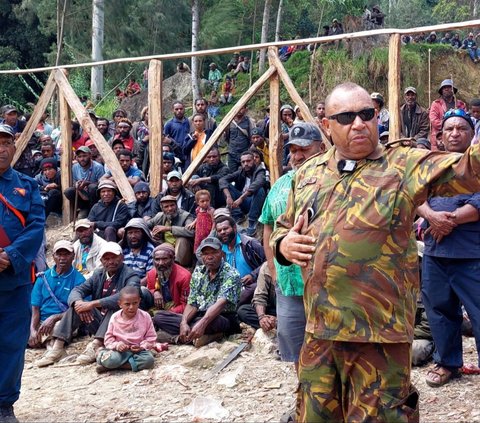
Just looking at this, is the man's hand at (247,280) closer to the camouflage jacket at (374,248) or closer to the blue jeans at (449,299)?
the blue jeans at (449,299)

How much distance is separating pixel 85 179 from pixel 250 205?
250 cm

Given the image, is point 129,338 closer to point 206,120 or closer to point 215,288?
point 215,288

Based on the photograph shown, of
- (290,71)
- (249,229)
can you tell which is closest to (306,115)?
(249,229)

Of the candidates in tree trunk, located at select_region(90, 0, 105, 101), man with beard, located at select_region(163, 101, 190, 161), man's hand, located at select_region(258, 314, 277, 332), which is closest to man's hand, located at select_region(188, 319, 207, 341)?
man's hand, located at select_region(258, 314, 277, 332)

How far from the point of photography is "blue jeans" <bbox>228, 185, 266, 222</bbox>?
31.6 feet

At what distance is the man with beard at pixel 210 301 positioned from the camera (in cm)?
677

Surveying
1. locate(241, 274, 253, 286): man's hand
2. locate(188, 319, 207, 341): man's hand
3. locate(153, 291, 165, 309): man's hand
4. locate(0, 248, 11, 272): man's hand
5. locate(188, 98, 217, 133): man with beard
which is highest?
locate(188, 98, 217, 133): man with beard

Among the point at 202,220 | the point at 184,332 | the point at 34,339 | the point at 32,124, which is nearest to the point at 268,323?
the point at 184,332

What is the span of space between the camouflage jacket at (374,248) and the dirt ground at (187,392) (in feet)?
7.10

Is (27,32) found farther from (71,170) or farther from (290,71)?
(71,170)

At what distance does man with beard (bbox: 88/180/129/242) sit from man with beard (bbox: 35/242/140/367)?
1541 millimetres

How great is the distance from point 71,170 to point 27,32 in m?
20.2

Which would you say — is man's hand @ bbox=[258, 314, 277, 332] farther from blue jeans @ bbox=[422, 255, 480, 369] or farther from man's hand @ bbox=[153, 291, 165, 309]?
blue jeans @ bbox=[422, 255, 480, 369]

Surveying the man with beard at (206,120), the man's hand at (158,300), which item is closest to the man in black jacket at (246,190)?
→ the man with beard at (206,120)
